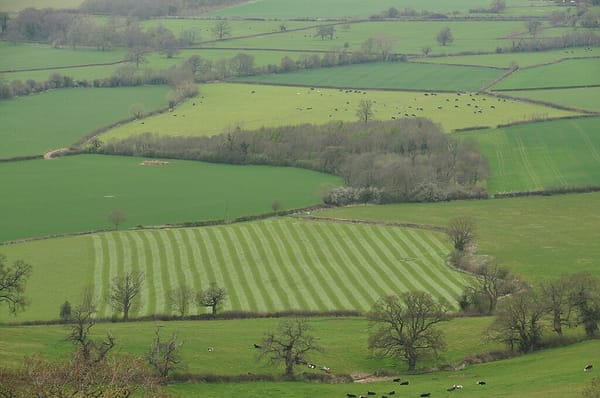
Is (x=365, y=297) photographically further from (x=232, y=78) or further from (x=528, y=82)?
(x=232, y=78)

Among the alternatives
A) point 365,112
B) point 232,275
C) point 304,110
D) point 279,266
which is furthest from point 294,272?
point 304,110

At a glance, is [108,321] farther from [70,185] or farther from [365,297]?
[70,185]

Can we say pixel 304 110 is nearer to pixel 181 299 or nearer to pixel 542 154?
pixel 542 154

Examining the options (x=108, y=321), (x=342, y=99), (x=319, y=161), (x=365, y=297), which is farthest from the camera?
(x=342, y=99)

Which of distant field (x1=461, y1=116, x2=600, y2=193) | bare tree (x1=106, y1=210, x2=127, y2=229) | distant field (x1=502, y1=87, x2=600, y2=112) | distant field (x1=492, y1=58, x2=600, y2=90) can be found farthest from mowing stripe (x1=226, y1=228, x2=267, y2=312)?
distant field (x1=492, y1=58, x2=600, y2=90)

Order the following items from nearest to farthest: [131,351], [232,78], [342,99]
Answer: [131,351] → [342,99] → [232,78]

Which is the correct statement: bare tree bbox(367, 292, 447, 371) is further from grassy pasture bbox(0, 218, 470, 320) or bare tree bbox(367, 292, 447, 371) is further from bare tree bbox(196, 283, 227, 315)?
bare tree bbox(196, 283, 227, 315)

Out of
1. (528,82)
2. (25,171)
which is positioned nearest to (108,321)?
(25,171)

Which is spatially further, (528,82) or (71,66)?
(71,66)
